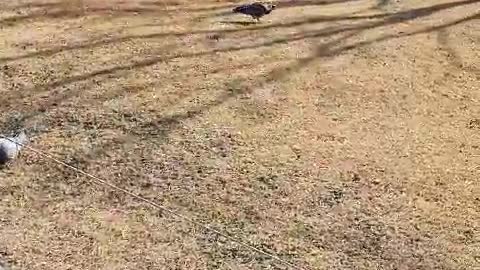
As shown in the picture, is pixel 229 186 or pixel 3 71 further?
pixel 3 71

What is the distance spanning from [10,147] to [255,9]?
7.20 ft

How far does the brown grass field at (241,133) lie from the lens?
3148 millimetres

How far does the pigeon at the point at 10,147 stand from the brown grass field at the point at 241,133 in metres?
0.04

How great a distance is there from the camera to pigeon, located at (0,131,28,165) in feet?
11.9

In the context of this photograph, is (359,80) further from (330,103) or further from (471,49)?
(471,49)

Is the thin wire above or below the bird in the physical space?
below

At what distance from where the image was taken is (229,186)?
137 inches

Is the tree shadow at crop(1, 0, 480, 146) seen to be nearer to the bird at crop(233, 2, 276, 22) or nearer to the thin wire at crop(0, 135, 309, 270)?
the bird at crop(233, 2, 276, 22)

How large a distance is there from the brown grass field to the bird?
0.08 m

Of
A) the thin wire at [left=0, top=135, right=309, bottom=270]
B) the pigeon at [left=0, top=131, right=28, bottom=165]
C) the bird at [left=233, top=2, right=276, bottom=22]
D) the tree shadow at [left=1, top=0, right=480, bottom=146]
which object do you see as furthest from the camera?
the bird at [left=233, top=2, right=276, bottom=22]

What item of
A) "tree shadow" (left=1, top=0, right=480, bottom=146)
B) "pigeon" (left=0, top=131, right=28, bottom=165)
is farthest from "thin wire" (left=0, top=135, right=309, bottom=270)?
"tree shadow" (left=1, top=0, right=480, bottom=146)

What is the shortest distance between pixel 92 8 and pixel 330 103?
1.95m

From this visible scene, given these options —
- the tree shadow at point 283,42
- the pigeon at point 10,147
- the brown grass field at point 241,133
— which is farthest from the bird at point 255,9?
the pigeon at point 10,147

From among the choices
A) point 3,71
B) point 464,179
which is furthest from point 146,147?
point 464,179
